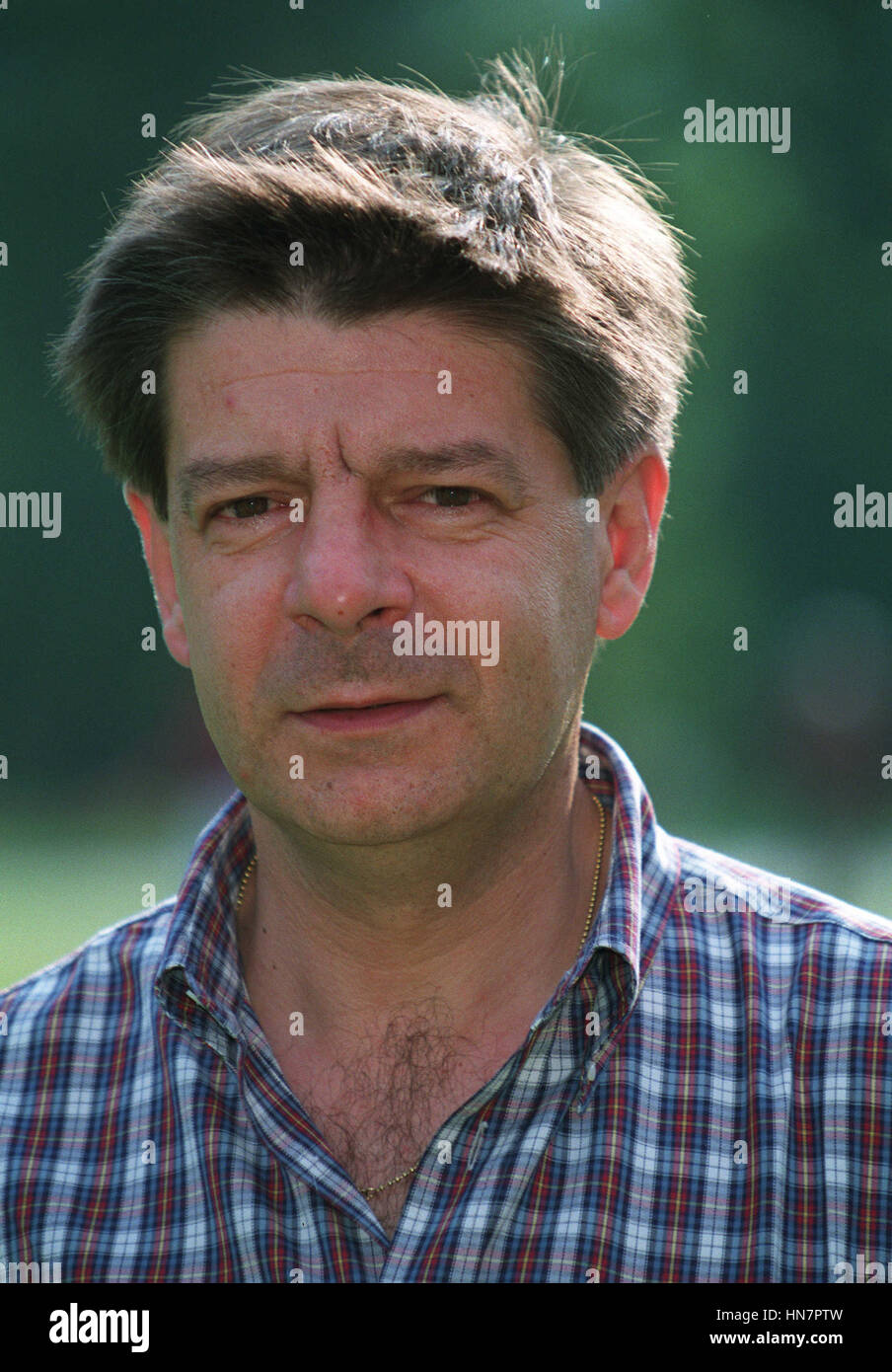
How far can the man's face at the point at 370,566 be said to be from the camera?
235cm

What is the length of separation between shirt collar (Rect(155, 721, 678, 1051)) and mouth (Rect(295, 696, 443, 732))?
17.2 inches

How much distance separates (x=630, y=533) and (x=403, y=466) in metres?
0.57

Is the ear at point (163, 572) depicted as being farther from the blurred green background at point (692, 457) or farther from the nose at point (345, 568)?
the blurred green background at point (692, 457)

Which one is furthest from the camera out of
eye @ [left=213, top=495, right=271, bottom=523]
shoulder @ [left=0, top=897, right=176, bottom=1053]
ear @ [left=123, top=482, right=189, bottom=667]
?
ear @ [left=123, top=482, right=189, bottom=667]

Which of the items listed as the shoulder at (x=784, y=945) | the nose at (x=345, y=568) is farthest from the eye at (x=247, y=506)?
the shoulder at (x=784, y=945)

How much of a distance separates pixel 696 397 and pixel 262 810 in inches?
569

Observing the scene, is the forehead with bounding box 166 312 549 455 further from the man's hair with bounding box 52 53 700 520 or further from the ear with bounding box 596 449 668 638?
the ear with bounding box 596 449 668 638

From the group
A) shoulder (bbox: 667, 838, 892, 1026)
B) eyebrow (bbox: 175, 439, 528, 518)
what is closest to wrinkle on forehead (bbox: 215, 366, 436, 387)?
eyebrow (bbox: 175, 439, 528, 518)

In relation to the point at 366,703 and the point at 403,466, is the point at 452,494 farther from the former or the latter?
the point at 366,703

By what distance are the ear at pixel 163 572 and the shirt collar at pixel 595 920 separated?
0.29 m

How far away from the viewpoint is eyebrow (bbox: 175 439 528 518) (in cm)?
236

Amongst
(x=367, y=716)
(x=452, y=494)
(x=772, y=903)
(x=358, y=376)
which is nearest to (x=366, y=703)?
(x=367, y=716)

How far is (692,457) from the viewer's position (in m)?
16.5

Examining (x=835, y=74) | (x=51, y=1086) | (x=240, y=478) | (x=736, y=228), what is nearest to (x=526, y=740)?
(x=240, y=478)
